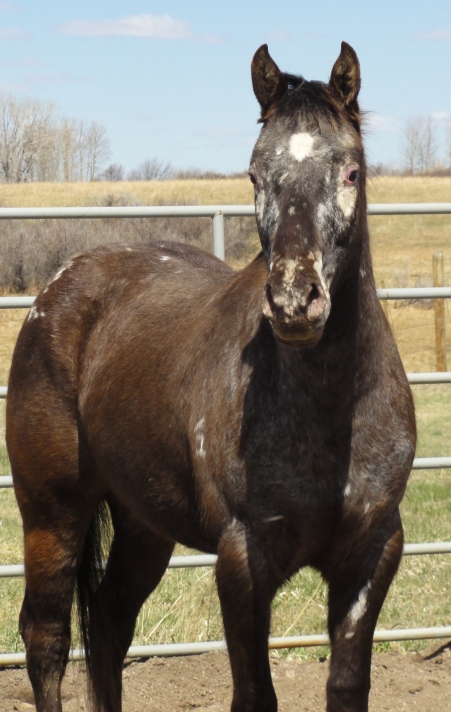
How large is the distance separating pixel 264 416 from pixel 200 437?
24cm

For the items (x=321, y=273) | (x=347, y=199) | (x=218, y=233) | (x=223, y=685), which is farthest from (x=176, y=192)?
(x=321, y=273)

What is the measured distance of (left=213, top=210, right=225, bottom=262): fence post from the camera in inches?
156

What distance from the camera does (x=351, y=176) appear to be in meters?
2.25

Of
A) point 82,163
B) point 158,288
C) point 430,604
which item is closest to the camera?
point 158,288

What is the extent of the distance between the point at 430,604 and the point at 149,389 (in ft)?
7.33

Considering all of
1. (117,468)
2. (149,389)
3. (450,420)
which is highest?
(149,389)

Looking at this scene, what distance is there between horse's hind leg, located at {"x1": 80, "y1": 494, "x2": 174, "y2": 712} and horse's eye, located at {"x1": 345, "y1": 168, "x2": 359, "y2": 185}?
1689mm

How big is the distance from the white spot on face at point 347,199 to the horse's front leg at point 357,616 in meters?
0.89

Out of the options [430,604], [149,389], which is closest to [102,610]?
[149,389]

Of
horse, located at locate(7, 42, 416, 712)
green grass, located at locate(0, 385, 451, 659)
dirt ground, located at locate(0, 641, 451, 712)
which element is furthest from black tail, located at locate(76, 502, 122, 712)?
green grass, located at locate(0, 385, 451, 659)

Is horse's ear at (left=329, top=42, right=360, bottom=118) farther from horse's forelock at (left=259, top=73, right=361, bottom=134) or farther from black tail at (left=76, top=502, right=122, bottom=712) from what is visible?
black tail at (left=76, top=502, right=122, bottom=712)

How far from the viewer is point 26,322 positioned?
341 centimetres

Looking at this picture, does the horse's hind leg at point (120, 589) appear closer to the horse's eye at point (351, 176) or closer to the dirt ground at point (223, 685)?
the dirt ground at point (223, 685)

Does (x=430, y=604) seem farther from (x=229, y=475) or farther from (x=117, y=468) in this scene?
(x=229, y=475)
